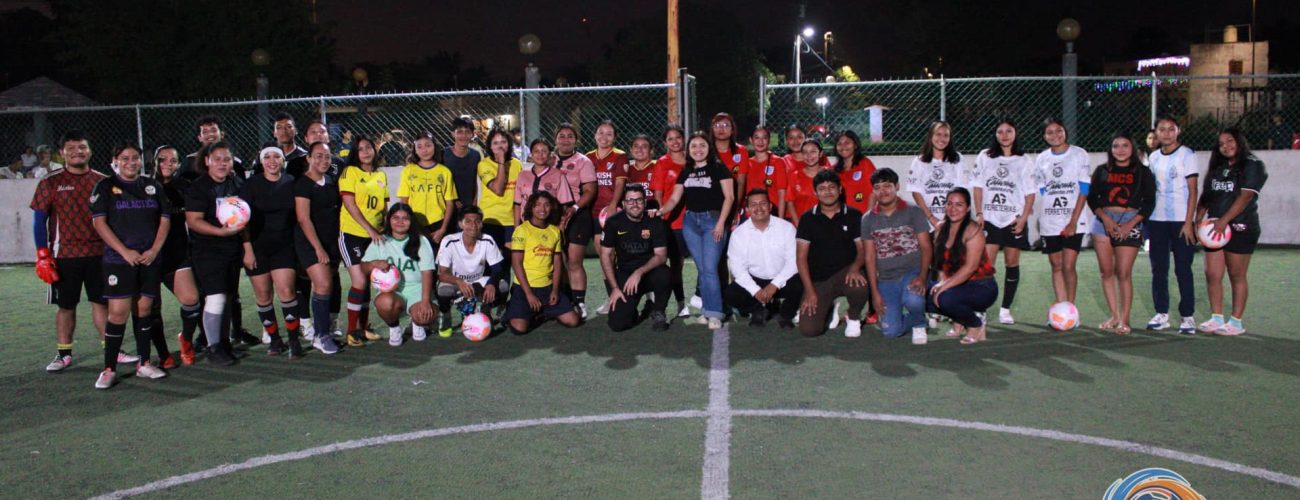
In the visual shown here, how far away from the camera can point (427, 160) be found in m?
8.51

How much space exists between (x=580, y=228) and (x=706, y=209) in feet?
3.73

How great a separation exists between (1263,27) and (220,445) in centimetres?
7969

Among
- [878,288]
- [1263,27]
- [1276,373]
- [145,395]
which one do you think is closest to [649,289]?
[878,288]

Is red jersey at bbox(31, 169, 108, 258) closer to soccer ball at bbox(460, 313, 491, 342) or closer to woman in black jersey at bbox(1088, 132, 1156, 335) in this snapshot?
soccer ball at bbox(460, 313, 491, 342)

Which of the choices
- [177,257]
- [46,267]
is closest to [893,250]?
[177,257]

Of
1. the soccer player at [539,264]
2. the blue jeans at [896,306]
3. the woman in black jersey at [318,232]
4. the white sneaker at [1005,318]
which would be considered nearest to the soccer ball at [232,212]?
the woman in black jersey at [318,232]

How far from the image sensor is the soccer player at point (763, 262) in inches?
321

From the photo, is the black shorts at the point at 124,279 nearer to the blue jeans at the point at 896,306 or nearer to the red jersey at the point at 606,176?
the red jersey at the point at 606,176

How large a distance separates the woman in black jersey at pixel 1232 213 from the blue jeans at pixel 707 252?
3.83 meters

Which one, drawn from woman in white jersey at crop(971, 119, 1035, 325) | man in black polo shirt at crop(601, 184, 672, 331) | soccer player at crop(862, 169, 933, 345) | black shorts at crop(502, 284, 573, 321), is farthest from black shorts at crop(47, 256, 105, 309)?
woman in white jersey at crop(971, 119, 1035, 325)

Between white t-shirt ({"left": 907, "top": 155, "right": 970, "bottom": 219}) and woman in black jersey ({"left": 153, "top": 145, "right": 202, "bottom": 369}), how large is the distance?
5.91 metres

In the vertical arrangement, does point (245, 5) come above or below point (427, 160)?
above

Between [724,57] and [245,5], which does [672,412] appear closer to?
[245,5]

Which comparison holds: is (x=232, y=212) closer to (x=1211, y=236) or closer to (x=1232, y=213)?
(x=1211, y=236)
